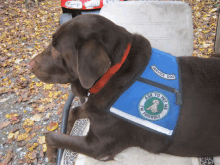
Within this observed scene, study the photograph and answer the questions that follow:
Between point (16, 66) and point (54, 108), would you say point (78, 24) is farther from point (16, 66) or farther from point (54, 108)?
point (16, 66)

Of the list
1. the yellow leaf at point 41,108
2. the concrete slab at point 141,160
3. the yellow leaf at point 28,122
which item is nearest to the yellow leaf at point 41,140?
the yellow leaf at point 28,122

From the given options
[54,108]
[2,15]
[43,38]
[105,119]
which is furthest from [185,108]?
[2,15]

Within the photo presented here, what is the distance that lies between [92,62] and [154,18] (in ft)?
4.12

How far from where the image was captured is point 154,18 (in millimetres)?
2264

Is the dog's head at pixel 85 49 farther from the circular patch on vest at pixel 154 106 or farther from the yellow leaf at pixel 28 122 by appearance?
the yellow leaf at pixel 28 122

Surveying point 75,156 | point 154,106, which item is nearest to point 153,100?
point 154,106

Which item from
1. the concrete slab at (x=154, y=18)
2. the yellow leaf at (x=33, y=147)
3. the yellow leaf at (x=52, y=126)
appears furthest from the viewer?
the yellow leaf at (x=52, y=126)

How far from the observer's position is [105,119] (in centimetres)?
159

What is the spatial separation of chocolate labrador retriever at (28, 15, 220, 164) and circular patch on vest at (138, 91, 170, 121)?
0.14 metres

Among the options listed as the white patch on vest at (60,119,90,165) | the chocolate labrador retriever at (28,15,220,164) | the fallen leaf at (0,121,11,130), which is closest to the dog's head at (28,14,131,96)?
the chocolate labrador retriever at (28,15,220,164)

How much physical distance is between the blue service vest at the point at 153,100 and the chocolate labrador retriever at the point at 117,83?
0.05 m

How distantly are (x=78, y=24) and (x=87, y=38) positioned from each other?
6.2 inches

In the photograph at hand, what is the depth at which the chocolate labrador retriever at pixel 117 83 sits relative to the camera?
4.74 feet

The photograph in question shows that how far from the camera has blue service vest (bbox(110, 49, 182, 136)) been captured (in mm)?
1506
